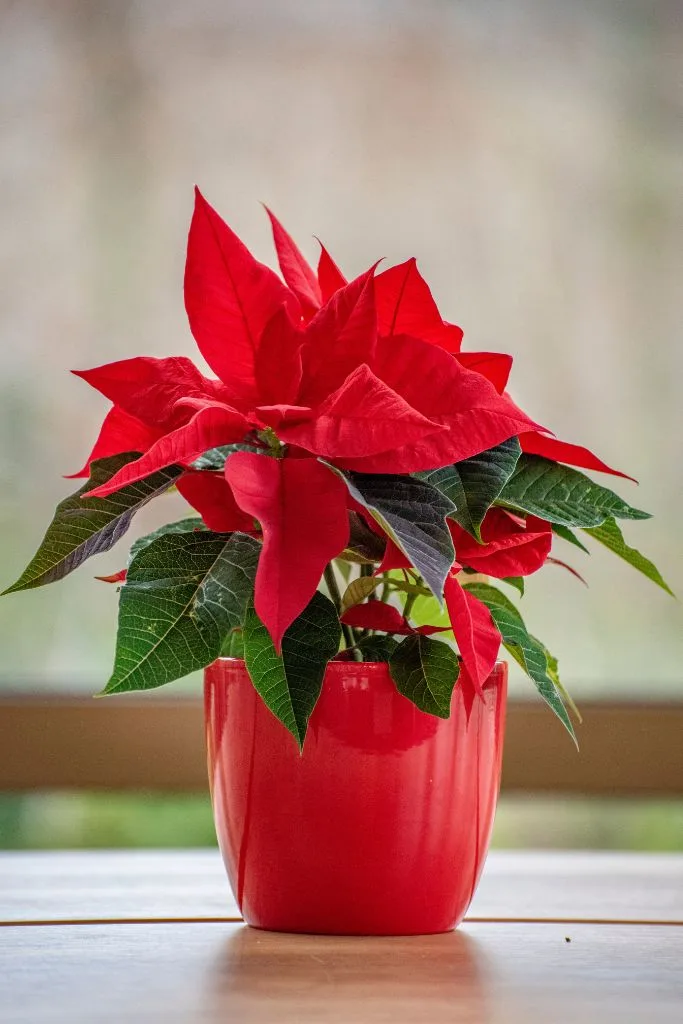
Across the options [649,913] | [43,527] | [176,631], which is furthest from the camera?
[43,527]

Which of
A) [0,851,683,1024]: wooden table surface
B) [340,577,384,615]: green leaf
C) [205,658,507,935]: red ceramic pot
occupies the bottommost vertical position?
[0,851,683,1024]: wooden table surface

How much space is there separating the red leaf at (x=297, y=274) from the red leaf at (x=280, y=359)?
62 mm

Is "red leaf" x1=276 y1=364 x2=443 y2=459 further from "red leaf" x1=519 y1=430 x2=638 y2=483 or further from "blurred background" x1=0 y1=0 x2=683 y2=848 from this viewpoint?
"blurred background" x1=0 y1=0 x2=683 y2=848

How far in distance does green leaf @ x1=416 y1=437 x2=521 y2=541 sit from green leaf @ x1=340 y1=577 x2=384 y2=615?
0.23 feet

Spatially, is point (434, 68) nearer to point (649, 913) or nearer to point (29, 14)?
point (29, 14)

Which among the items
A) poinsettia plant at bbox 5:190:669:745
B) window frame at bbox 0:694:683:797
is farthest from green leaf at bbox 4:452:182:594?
window frame at bbox 0:694:683:797

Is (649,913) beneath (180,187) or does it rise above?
beneath

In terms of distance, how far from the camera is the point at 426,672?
48 cm

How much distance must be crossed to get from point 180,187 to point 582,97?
556 millimetres

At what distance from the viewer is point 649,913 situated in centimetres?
61

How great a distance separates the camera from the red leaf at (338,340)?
0.47 meters

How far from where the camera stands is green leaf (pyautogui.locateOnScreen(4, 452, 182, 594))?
471mm

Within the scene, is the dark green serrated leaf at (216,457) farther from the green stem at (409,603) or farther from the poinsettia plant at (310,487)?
the green stem at (409,603)

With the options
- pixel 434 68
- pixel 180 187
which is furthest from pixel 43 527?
pixel 434 68
